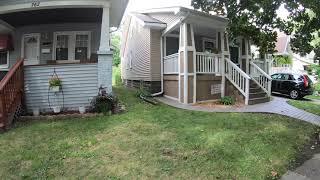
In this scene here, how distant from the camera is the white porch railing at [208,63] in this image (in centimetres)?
1447

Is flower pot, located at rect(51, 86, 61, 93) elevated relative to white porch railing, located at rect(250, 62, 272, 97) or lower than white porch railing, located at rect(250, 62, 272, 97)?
lower

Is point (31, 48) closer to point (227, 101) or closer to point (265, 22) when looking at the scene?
point (227, 101)

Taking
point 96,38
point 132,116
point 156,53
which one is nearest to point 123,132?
point 132,116

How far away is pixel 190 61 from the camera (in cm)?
1393

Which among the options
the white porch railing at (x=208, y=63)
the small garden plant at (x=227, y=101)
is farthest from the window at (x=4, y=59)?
the small garden plant at (x=227, y=101)

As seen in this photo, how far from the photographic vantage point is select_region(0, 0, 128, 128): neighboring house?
1095 centimetres

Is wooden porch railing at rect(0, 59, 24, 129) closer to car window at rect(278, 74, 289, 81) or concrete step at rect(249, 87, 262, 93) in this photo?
concrete step at rect(249, 87, 262, 93)

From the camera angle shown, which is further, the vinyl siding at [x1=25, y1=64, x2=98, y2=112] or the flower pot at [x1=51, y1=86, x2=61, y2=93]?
the vinyl siding at [x1=25, y1=64, x2=98, y2=112]

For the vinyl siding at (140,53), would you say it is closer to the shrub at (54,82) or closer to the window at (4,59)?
the window at (4,59)

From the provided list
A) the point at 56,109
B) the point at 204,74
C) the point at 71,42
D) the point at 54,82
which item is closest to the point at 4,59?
the point at 71,42

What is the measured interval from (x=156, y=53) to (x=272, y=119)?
7986 mm

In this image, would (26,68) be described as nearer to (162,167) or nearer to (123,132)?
(123,132)

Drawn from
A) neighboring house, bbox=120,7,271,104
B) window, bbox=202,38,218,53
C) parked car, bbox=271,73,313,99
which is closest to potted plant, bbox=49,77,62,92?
neighboring house, bbox=120,7,271,104

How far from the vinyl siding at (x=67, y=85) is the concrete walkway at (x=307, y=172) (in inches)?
255
